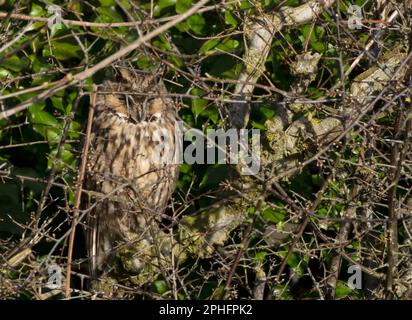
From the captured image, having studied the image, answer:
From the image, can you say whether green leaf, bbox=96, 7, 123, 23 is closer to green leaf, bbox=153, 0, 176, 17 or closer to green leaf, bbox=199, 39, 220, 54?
green leaf, bbox=153, 0, 176, 17

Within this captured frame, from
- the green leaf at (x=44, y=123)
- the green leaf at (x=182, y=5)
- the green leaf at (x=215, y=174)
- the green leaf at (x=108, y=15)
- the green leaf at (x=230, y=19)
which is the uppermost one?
the green leaf at (x=182, y=5)

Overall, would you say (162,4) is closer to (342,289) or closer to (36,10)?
(36,10)

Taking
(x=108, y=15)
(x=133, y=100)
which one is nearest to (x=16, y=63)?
(x=108, y=15)

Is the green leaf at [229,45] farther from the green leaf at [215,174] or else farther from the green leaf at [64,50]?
the green leaf at [64,50]

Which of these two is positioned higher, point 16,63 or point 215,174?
point 16,63

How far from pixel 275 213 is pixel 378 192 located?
921mm

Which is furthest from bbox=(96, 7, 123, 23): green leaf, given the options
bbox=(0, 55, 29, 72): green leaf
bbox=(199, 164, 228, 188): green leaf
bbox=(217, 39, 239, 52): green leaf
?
bbox=(199, 164, 228, 188): green leaf

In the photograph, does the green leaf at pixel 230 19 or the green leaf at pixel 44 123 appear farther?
the green leaf at pixel 44 123

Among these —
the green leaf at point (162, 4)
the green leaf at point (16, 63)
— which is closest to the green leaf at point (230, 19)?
the green leaf at point (162, 4)

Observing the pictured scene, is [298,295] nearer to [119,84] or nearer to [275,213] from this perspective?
[275,213]

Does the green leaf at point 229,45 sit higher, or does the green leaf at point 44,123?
the green leaf at point 229,45

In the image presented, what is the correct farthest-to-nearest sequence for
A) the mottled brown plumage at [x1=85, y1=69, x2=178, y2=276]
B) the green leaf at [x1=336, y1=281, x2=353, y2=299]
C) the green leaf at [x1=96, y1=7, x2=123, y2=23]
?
the mottled brown plumage at [x1=85, y1=69, x2=178, y2=276], the green leaf at [x1=96, y1=7, x2=123, y2=23], the green leaf at [x1=336, y1=281, x2=353, y2=299]

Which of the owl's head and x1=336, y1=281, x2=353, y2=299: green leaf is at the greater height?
the owl's head
